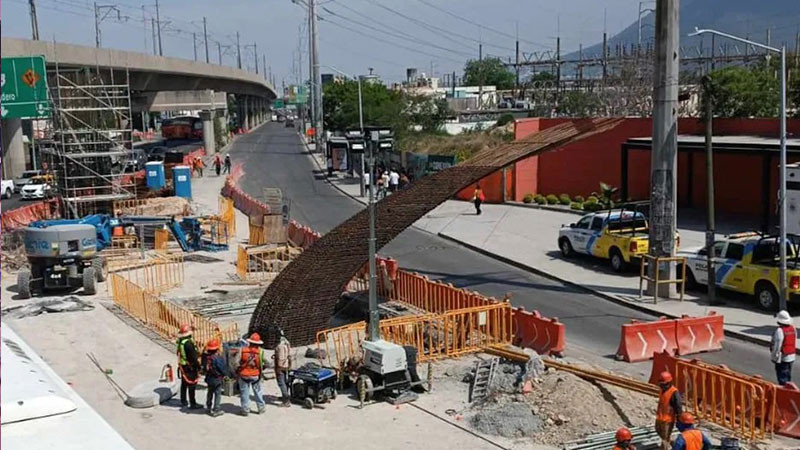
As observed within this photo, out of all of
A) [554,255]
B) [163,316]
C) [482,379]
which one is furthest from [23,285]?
[554,255]

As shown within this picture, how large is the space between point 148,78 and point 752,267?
60.0m

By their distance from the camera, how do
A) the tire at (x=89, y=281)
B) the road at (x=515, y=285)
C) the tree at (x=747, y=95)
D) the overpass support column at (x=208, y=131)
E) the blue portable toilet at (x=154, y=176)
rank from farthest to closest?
the overpass support column at (x=208, y=131) → the blue portable toilet at (x=154, y=176) → the tree at (x=747, y=95) → the tire at (x=89, y=281) → the road at (x=515, y=285)

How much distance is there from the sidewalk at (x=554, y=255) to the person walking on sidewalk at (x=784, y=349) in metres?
4.00

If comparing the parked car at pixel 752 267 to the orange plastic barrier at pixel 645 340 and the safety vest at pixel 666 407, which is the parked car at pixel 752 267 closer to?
the orange plastic barrier at pixel 645 340

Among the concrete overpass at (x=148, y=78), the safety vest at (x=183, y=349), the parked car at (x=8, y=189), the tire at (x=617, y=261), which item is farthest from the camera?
the parked car at (x=8, y=189)

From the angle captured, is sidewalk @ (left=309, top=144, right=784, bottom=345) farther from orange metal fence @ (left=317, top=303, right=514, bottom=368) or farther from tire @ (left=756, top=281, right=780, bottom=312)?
orange metal fence @ (left=317, top=303, right=514, bottom=368)

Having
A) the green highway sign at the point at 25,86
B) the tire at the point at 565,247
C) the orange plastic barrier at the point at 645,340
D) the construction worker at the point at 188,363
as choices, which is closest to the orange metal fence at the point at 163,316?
the construction worker at the point at 188,363

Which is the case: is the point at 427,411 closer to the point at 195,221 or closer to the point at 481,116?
the point at 195,221

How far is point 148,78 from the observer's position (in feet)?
242

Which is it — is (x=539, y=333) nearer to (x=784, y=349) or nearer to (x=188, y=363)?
(x=784, y=349)

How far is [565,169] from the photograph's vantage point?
4550 cm

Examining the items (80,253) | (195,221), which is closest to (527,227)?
(195,221)

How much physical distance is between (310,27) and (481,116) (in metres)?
20.7

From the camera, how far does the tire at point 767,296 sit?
22.1 metres
